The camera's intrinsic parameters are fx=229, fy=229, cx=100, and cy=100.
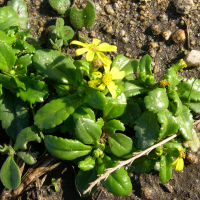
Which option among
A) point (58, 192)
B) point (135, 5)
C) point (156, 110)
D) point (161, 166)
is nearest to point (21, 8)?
point (135, 5)

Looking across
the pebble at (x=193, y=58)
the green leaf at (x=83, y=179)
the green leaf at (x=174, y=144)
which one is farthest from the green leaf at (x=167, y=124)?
the pebble at (x=193, y=58)

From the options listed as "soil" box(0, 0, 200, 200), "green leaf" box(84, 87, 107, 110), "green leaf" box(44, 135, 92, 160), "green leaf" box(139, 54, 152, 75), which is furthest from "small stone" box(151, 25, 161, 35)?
"green leaf" box(44, 135, 92, 160)

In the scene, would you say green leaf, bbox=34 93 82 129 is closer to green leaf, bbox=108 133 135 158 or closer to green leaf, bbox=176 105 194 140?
green leaf, bbox=108 133 135 158

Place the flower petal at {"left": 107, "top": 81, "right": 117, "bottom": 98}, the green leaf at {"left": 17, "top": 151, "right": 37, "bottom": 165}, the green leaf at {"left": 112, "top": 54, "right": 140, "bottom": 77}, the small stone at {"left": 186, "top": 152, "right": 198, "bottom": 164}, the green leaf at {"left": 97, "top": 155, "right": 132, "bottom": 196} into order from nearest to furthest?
the flower petal at {"left": 107, "top": 81, "right": 117, "bottom": 98}, the green leaf at {"left": 97, "top": 155, "right": 132, "bottom": 196}, the green leaf at {"left": 17, "top": 151, "right": 37, "bottom": 165}, the green leaf at {"left": 112, "top": 54, "right": 140, "bottom": 77}, the small stone at {"left": 186, "top": 152, "right": 198, "bottom": 164}

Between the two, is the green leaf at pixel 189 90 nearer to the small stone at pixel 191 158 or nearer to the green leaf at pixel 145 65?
the green leaf at pixel 145 65

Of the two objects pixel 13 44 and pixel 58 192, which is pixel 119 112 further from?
pixel 13 44

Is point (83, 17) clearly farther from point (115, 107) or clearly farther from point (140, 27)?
point (115, 107)

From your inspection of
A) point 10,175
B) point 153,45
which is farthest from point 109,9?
point 10,175
